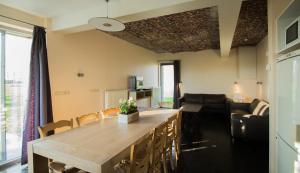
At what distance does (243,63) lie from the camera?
5895 mm

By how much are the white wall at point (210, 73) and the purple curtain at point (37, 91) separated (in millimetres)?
5395

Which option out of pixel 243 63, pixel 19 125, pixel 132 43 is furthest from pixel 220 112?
pixel 19 125

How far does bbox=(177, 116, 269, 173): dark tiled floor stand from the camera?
2411 mm

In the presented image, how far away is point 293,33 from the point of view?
4.63 feet

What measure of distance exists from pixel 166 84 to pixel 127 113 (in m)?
5.44

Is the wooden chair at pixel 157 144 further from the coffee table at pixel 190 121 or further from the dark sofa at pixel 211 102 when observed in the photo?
the dark sofa at pixel 211 102

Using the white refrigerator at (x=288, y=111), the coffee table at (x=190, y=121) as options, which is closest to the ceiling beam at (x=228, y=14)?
the white refrigerator at (x=288, y=111)

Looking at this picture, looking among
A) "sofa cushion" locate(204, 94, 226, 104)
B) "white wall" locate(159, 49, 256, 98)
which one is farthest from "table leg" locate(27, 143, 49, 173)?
"white wall" locate(159, 49, 256, 98)

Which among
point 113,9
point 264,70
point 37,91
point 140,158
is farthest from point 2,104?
point 264,70

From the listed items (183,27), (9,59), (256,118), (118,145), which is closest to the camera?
(118,145)

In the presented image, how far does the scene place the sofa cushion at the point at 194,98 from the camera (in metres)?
6.30

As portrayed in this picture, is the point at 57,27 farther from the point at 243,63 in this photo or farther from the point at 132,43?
the point at 243,63

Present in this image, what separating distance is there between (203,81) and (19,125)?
6.11m

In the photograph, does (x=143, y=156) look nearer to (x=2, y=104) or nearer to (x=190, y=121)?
(x=2, y=104)
